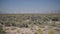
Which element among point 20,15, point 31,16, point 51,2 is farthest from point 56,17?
point 20,15

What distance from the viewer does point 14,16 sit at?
2.16 metres

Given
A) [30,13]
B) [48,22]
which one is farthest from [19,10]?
[48,22]

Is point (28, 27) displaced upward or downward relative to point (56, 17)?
downward

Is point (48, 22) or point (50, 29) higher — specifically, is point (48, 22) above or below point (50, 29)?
above

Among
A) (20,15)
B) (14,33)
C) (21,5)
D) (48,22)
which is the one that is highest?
(21,5)

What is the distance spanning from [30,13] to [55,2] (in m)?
0.53

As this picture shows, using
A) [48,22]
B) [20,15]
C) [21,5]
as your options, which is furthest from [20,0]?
[48,22]

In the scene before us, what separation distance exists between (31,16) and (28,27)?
0.74 feet

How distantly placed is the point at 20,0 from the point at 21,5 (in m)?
0.11

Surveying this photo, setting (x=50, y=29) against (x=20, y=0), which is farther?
(x=20, y=0)

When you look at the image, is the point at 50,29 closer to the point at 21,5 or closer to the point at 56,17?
the point at 56,17

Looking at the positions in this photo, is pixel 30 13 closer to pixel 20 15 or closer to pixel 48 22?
pixel 20 15

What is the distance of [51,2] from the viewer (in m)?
2.10

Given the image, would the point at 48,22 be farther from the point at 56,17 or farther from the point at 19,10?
the point at 19,10
